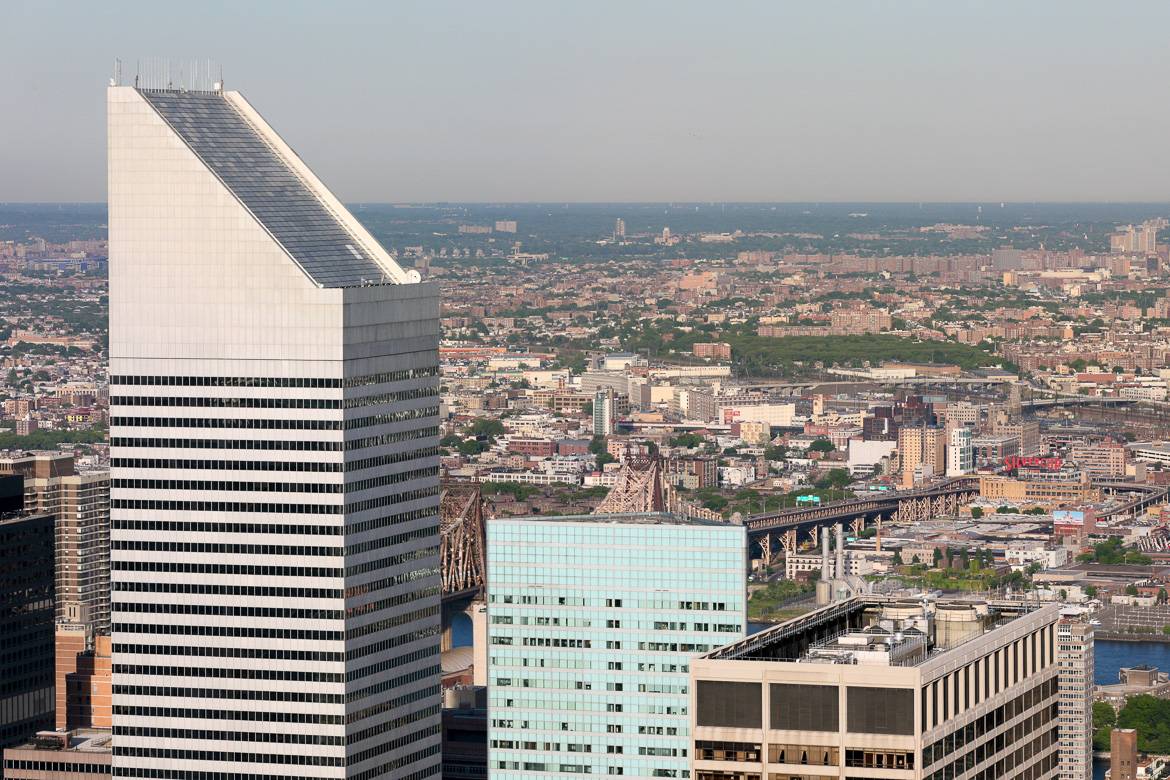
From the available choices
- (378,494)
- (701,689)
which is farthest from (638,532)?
(701,689)

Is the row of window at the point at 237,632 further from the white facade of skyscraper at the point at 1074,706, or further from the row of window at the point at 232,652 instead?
the white facade of skyscraper at the point at 1074,706

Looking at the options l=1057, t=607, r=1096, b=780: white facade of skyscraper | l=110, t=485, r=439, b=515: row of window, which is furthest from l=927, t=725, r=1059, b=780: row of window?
l=1057, t=607, r=1096, b=780: white facade of skyscraper

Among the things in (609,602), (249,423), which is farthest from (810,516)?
(609,602)

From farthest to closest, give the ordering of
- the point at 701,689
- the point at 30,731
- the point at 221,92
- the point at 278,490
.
A: the point at 30,731 < the point at 221,92 < the point at 278,490 < the point at 701,689

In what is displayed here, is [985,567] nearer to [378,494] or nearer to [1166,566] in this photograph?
[1166,566]

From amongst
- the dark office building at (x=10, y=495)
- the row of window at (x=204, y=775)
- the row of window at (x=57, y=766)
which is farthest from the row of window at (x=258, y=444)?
the dark office building at (x=10, y=495)

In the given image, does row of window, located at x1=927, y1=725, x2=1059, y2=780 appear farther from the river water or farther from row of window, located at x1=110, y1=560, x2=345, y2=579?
the river water
